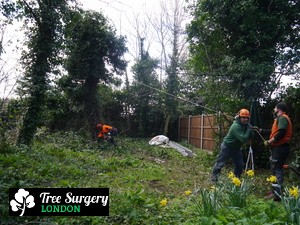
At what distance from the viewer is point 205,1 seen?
8.64 m

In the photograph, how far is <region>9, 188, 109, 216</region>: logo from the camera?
319 cm

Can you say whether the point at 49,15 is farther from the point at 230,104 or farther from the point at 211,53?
the point at 230,104


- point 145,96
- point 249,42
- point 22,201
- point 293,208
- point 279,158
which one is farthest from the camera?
point 145,96

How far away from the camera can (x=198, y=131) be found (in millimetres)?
15234

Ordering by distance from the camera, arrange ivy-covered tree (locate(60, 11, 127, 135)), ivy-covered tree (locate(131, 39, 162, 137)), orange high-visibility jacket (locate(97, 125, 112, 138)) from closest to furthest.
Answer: orange high-visibility jacket (locate(97, 125, 112, 138)) → ivy-covered tree (locate(60, 11, 127, 135)) → ivy-covered tree (locate(131, 39, 162, 137))

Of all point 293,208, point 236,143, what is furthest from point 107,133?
point 293,208

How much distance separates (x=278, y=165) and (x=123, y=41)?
35.8ft

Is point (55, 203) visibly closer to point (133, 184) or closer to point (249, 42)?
point (133, 184)

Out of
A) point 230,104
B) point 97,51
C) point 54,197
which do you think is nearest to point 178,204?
point 54,197

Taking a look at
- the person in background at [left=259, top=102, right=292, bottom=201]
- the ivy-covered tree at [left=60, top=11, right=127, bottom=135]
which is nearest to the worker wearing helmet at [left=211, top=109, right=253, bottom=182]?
the person in background at [left=259, top=102, right=292, bottom=201]

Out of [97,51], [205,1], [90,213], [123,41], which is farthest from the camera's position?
[123,41]

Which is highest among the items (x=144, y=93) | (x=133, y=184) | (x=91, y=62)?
(x=91, y=62)

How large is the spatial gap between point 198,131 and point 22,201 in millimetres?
12784

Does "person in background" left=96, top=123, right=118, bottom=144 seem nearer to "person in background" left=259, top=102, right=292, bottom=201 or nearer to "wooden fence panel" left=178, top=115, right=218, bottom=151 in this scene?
"wooden fence panel" left=178, top=115, right=218, bottom=151
